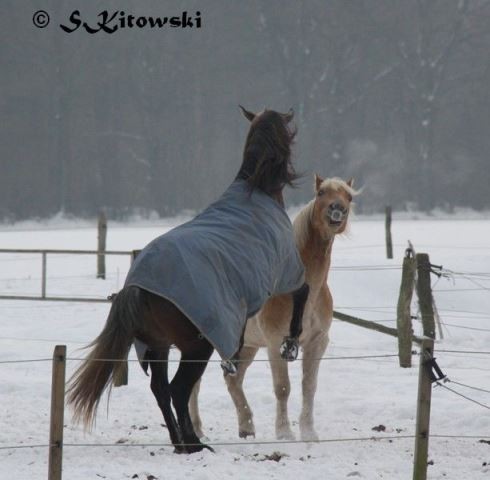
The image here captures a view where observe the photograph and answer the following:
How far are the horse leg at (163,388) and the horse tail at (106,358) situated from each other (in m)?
0.21

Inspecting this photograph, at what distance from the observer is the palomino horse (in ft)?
23.8

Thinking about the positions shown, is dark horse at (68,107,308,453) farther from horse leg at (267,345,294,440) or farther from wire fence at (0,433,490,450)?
horse leg at (267,345,294,440)

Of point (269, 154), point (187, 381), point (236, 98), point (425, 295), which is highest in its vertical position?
point (236, 98)

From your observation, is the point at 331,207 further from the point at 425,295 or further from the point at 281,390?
the point at 425,295

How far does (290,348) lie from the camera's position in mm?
7043

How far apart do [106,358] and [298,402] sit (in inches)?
122

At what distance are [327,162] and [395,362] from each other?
32.9m

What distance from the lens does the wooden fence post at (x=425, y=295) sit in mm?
11141

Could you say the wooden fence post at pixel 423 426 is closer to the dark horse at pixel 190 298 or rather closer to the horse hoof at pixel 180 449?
the dark horse at pixel 190 298

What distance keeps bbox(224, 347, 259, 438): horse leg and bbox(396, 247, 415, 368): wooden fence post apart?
9.79 feet

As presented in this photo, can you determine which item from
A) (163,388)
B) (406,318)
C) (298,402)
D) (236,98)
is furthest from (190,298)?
(236,98)

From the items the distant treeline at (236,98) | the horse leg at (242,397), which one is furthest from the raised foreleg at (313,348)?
the distant treeline at (236,98)

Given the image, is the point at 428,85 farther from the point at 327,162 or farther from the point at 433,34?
the point at 327,162

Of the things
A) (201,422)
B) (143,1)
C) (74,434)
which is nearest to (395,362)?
(201,422)
